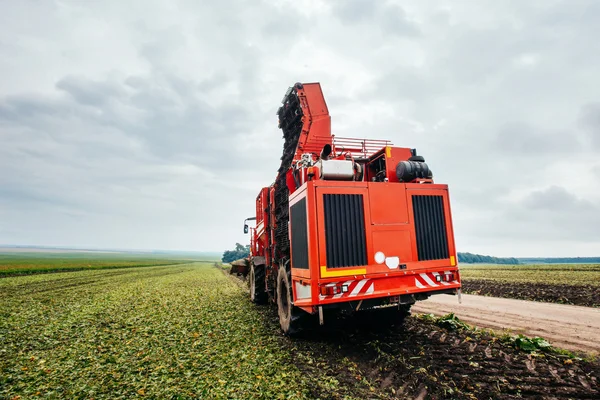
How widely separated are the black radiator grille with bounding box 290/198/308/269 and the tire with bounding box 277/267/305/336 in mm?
860

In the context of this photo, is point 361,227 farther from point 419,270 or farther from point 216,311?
point 216,311

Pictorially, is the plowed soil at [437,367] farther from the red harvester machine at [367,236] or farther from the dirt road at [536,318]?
the dirt road at [536,318]

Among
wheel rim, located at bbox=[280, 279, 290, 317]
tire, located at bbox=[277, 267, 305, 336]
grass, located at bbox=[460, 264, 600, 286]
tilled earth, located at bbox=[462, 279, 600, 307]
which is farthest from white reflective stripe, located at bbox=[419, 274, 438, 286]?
grass, located at bbox=[460, 264, 600, 286]

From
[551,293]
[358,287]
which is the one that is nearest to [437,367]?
[358,287]

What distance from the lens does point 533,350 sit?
5.99 metres

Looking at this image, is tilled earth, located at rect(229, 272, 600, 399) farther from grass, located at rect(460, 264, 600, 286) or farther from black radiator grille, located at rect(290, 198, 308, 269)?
grass, located at rect(460, 264, 600, 286)

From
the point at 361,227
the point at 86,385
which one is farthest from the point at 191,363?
the point at 361,227

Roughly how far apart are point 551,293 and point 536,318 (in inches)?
243

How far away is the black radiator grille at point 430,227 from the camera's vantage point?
669 cm

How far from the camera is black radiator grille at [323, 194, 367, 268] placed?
6082mm

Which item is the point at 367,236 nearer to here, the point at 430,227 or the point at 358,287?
the point at 358,287

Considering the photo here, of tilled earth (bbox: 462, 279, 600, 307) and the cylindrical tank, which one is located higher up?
the cylindrical tank

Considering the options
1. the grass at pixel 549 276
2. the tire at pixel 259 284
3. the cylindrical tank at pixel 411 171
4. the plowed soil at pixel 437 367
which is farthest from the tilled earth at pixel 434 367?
the grass at pixel 549 276

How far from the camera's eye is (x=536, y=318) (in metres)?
9.34
